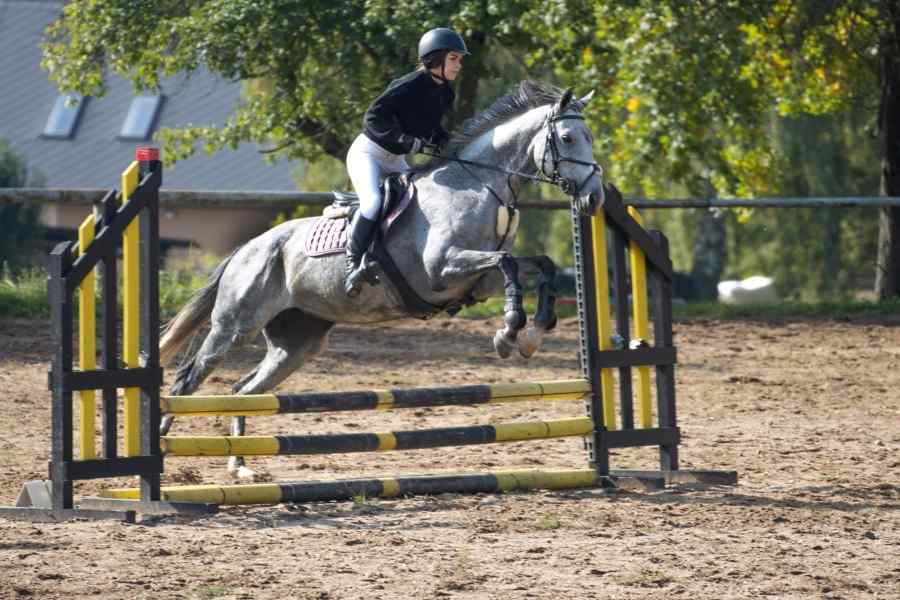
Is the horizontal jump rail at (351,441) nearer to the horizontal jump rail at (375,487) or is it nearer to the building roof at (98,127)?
the horizontal jump rail at (375,487)

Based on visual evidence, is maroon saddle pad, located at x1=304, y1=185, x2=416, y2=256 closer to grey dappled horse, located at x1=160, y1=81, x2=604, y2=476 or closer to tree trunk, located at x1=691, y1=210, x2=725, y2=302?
grey dappled horse, located at x1=160, y1=81, x2=604, y2=476

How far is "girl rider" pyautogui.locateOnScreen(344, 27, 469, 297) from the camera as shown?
22.7 ft

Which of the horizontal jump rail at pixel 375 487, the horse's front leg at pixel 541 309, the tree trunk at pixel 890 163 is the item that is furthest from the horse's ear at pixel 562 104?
the tree trunk at pixel 890 163

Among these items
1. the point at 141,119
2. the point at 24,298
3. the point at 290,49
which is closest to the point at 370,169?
the point at 24,298

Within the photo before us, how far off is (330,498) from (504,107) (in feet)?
7.16

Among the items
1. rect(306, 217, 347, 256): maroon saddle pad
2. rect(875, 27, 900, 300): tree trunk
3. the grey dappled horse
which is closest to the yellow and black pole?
the grey dappled horse

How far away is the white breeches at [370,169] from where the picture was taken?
709 cm

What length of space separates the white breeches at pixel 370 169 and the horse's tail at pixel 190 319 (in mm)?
1040

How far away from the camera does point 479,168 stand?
7066 mm

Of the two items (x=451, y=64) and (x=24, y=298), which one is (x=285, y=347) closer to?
(x=451, y=64)

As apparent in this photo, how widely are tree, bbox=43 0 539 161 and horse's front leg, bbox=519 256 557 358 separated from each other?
8.19 m

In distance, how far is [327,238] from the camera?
7402 millimetres

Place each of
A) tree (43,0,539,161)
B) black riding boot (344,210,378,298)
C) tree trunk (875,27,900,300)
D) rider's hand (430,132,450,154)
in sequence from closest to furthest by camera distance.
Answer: black riding boot (344,210,378,298) → rider's hand (430,132,450,154) → tree (43,0,539,161) → tree trunk (875,27,900,300)

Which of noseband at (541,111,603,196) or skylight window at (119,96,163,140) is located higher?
skylight window at (119,96,163,140)
